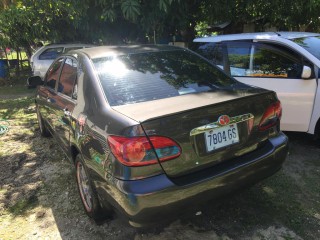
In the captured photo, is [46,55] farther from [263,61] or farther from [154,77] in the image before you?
[154,77]

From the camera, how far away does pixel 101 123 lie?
8.14 feet

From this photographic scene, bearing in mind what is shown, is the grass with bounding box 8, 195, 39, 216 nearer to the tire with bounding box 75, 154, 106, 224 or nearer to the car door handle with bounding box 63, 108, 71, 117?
the tire with bounding box 75, 154, 106, 224

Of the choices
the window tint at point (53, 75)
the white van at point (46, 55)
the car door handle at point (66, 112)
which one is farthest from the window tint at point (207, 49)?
the white van at point (46, 55)

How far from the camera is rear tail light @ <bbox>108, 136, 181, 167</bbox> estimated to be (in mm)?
2197

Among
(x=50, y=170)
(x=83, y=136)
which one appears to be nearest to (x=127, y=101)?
(x=83, y=136)

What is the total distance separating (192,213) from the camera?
2398 mm

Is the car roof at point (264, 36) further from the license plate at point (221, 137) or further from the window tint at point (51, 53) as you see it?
the window tint at point (51, 53)

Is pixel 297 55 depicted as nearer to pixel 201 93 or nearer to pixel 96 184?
pixel 201 93

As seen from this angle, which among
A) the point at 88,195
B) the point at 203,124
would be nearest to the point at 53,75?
the point at 88,195

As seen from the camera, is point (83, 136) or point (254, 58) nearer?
point (83, 136)

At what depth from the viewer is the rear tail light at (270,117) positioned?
2.75m

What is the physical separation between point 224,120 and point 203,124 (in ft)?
0.62

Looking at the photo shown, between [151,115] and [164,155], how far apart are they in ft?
0.97

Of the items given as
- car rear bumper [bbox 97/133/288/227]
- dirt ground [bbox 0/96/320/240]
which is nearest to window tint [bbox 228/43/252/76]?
dirt ground [bbox 0/96/320/240]
